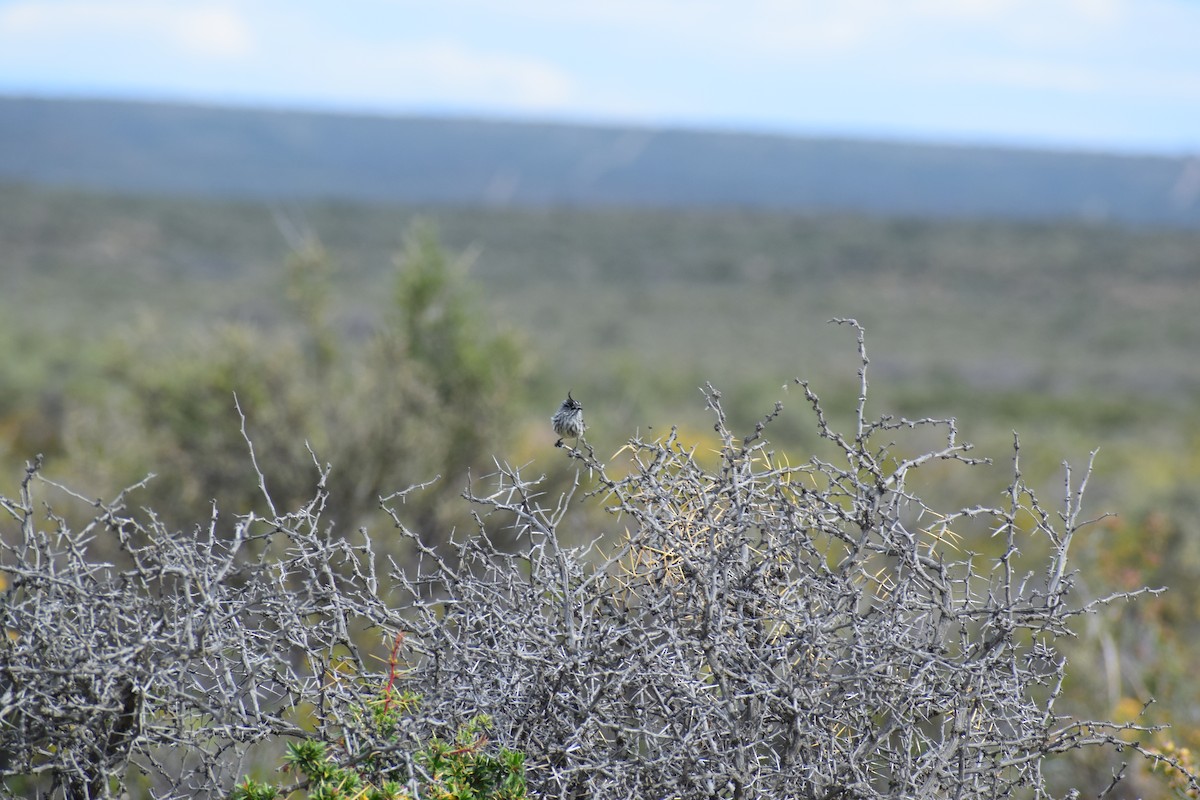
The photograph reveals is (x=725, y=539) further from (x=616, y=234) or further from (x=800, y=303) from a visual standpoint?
(x=616, y=234)

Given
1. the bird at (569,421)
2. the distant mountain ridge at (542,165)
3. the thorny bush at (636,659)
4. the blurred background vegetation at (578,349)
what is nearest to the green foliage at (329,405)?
the blurred background vegetation at (578,349)

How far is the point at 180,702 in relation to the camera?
2.03m

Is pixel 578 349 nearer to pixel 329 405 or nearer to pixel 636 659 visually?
pixel 329 405

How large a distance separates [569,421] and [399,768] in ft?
2.54

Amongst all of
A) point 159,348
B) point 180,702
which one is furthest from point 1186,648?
point 159,348

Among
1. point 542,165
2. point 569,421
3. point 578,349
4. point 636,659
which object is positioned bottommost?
point 578,349

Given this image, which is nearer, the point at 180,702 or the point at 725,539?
the point at 180,702

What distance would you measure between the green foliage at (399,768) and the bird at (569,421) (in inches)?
24.4

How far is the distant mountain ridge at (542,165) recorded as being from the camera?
7788 cm

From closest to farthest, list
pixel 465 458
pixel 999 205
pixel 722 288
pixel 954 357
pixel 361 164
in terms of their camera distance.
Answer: pixel 465 458 < pixel 954 357 < pixel 722 288 < pixel 999 205 < pixel 361 164

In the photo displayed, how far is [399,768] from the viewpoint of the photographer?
203cm

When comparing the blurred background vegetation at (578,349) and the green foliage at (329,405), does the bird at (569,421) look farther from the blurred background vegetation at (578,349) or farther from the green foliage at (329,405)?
the green foliage at (329,405)

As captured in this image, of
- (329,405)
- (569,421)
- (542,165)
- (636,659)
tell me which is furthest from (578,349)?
(542,165)

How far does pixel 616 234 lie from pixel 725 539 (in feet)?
180
